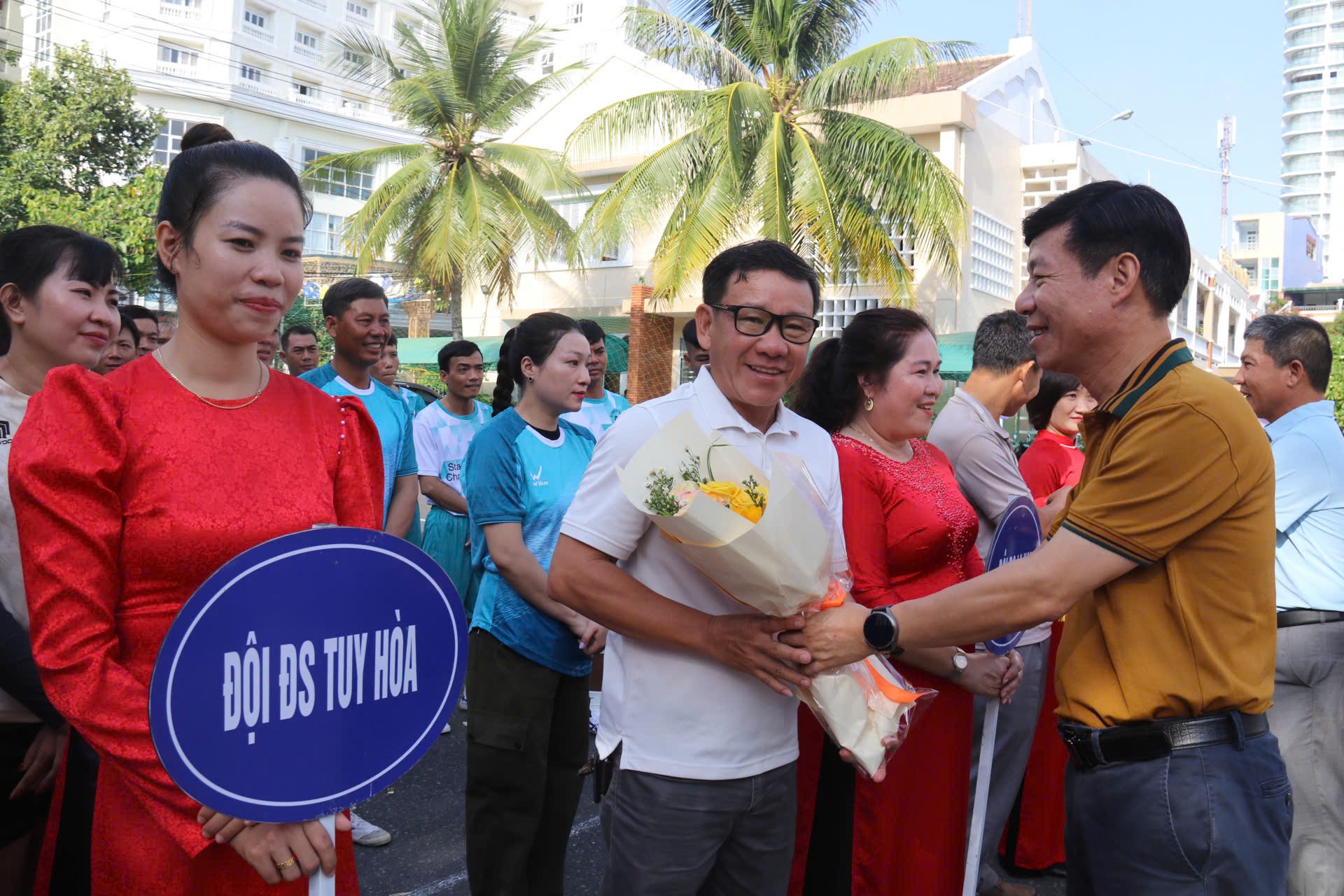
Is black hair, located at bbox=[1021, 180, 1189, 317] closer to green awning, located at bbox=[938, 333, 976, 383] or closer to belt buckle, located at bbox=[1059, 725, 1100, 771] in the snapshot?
belt buckle, located at bbox=[1059, 725, 1100, 771]

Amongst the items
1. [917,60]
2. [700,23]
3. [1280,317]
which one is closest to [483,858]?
[1280,317]

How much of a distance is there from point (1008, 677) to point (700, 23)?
16.0 metres

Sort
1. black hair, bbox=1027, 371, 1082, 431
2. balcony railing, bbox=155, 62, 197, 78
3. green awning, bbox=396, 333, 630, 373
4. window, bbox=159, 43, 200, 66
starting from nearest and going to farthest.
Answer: black hair, bbox=1027, 371, 1082, 431, green awning, bbox=396, 333, 630, 373, balcony railing, bbox=155, 62, 197, 78, window, bbox=159, 43, 200, 66

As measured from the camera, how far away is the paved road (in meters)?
3.80

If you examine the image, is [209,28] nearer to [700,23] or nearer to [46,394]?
[700,23]

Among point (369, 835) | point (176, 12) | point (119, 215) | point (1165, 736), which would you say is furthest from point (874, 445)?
point (176, 12)

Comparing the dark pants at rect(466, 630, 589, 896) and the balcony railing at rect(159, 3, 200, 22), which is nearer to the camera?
the dark pants at rect(466, 630, 589, 896)

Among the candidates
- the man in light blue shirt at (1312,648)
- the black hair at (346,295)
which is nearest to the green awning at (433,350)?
the black hair at (346,295)

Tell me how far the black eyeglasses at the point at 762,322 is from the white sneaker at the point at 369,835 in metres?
2.82

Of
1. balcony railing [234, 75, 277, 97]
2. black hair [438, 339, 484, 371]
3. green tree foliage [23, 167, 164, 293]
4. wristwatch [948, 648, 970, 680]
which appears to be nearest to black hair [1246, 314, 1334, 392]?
wristwatch [948, 648, 970, 680]

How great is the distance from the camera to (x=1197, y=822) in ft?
6.71

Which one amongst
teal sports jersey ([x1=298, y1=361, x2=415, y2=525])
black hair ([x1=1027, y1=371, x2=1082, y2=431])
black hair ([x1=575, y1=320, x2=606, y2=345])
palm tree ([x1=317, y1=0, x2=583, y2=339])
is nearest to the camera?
teal sports jersey ([x1=298, y1=361, x2=415, y2=525])

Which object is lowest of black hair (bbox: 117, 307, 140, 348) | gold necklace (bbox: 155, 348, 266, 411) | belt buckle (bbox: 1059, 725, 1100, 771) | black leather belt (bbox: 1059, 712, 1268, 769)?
belt buckle (bbox: 1059, 725, 1100, 771)

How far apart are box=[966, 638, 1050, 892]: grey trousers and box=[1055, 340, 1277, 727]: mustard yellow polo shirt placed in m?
1.65
